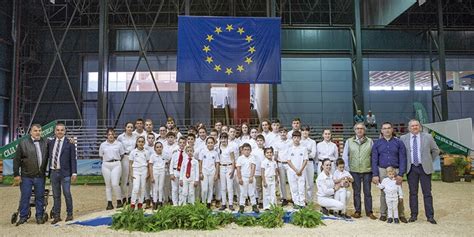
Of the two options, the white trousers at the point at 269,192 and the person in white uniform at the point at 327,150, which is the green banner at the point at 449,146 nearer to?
the person in white uniform at the point at 327,150

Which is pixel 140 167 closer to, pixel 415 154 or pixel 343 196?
pixel 343 196

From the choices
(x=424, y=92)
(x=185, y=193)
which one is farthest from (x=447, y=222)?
(x=424, y=92)

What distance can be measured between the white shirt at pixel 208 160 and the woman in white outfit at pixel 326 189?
2294 millimetres

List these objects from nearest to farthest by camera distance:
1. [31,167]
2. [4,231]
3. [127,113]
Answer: [4,231], [31,167], [127,113]

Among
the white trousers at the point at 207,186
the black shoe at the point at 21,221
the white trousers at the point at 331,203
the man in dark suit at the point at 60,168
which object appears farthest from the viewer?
the white trousers at the point at 207,186

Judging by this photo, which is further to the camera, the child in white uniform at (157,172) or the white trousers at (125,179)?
the white trousers at (125,179)

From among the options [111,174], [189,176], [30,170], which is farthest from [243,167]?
[30,170]

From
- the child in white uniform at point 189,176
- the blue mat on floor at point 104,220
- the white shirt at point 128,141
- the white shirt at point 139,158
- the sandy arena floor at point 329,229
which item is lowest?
the sandy arena floor at point 329,229

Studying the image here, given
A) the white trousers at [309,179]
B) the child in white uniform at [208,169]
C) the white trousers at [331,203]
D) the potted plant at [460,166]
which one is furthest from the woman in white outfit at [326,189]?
the potted plant at [460,166]

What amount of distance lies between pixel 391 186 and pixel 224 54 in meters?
10.3

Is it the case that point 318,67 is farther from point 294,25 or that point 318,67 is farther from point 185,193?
point 185,193

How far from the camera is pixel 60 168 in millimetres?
6969

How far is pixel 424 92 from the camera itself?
22484 mm

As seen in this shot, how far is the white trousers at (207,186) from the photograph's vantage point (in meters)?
8.07
